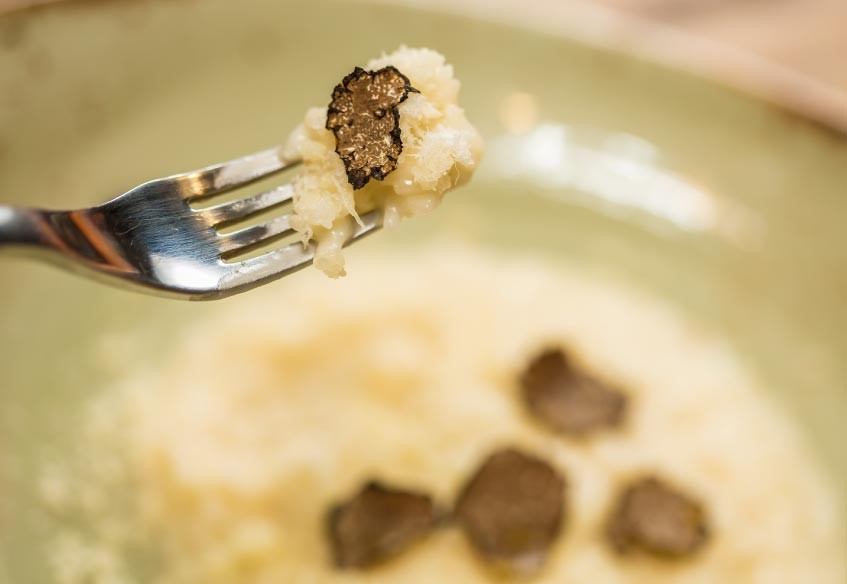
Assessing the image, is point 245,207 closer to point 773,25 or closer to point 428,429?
point 428,429

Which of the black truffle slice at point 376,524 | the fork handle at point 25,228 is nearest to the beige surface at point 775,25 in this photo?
the black truffle slice at point 376,524

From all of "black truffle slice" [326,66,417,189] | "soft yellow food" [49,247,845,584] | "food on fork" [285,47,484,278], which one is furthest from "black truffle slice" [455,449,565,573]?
"black truffle slice" [326,66,417,189]

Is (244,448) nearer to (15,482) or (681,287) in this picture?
(15,482)

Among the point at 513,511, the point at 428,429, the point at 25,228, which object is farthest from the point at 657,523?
the point at 25,228

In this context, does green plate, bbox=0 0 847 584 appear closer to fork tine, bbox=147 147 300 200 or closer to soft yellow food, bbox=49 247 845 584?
soft yellow food, bbox=49 247 845 584

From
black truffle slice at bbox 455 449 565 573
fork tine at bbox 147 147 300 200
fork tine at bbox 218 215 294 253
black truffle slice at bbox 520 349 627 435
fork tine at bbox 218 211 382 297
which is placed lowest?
black truffle slice at bbox 455 449 565 573

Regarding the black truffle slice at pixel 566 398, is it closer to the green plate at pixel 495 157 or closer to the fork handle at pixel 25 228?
the green plate at pixel 495 157

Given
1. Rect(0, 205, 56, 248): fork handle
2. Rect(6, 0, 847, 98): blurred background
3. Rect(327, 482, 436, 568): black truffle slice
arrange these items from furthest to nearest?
Rect(6, 0, 847, 98): blurred background → Rect(327, 482, 436, 568): black truffle slice → Rect(0, 205, 56, 248): fork handle

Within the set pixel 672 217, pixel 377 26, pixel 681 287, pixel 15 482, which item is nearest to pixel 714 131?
pixel 672 217
